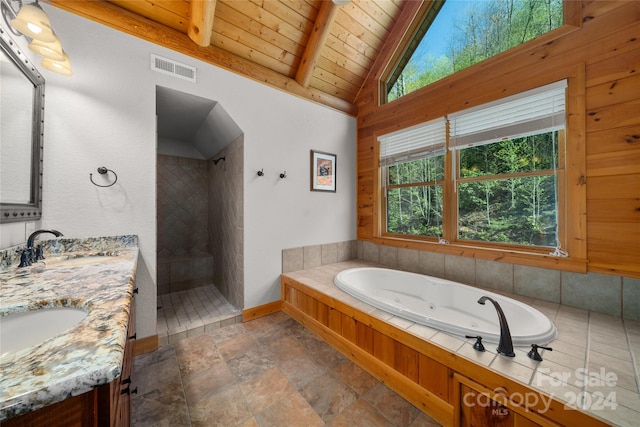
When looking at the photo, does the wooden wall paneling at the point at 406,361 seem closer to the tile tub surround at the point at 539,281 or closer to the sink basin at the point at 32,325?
the tile tub surround at the point at 539,281

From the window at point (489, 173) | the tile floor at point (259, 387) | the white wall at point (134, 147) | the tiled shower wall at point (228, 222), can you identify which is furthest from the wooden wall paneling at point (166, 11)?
the tile floor at point (259, 387)

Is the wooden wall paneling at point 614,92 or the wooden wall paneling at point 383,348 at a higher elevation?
the wooden wall paneling at point 614,92

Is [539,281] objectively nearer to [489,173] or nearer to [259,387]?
[489,173]

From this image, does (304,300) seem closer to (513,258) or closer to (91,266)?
(91,266)

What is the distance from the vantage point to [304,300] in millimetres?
2359

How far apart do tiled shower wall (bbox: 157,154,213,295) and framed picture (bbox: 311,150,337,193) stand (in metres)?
1.96

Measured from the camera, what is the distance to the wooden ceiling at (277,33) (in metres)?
1.86

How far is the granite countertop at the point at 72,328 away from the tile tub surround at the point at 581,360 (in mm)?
1493

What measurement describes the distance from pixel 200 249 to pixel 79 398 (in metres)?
3.54

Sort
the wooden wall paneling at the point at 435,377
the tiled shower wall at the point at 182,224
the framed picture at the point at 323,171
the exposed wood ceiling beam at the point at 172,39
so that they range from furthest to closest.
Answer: the tiled shower wall at the point at 182,224, the framed picture at the point at 323,171, the exposed wood ceiling beam at the point at 172,39, the wooden wall paneling at the point at 435,377

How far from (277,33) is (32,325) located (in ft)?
9.23

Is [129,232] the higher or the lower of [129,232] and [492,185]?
the lower

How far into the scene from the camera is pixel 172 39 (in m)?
2.01

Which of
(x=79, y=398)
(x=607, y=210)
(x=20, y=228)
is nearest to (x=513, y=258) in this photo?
(x=607, y=210)
